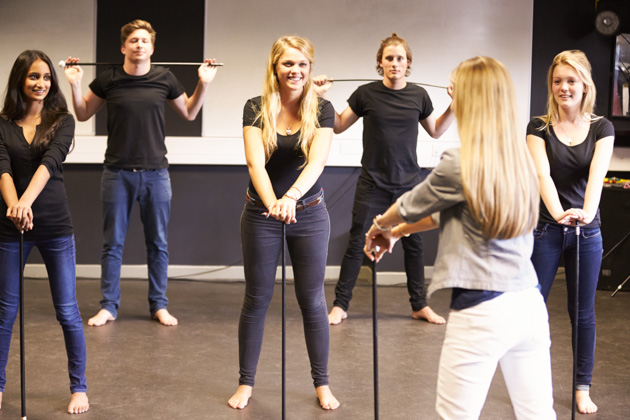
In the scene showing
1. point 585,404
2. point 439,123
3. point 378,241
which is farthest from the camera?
point 439,123

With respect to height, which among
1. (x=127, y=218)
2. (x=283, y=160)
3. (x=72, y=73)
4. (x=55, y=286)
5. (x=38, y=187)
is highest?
(x=72, y=73)

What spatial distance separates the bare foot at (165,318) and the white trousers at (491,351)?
276 cm

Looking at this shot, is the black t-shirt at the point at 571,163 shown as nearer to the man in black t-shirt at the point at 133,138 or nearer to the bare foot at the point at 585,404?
the bare foot at the point at 585,404

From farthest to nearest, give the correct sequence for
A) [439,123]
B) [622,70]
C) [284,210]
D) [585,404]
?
[622,70] < [439,123] < [585,404] < [284,210]

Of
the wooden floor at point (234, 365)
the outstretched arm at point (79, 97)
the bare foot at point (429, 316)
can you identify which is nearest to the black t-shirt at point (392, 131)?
the bare foot at point (429, 316)

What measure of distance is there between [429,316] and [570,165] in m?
1.83

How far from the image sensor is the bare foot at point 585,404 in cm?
319

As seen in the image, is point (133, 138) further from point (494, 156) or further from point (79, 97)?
point (494, 156)

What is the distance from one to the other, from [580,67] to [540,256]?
79 cm

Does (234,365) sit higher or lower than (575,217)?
lower

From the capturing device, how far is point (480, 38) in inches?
232

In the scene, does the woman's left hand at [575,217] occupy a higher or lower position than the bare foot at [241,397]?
higher

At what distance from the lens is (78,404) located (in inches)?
121

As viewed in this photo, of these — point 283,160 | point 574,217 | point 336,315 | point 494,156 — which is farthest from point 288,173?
point 336,315
